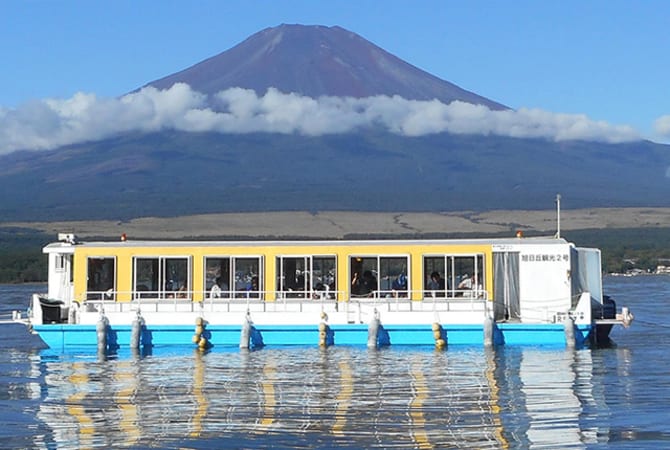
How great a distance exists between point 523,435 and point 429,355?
9.52m

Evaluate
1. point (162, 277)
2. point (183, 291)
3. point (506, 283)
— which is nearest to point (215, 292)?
point (183, 291)

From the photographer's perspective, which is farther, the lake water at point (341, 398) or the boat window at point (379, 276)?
the boat window at point (379, 276)

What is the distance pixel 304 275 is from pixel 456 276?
353cm

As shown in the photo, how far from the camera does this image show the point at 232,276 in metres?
29.4

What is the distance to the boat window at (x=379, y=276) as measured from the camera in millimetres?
28938

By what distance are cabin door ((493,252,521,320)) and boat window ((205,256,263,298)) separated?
551cm

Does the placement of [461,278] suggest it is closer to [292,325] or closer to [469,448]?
[292,325]

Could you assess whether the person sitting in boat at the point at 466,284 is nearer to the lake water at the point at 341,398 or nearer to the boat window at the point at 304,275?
the lake water at the point at 341,398

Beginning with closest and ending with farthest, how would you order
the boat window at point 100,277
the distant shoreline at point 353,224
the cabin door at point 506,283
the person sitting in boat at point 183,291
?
1. the cabin door at point 506,283
2. the person sitting in boat at point 183,291
3. the boat window at point 100,277
4. the distant shoreline at point 353,224

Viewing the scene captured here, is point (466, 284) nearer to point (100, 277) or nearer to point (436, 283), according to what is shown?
point (436, 283)

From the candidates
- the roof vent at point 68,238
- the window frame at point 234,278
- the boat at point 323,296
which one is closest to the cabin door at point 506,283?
the boat at point 323,296

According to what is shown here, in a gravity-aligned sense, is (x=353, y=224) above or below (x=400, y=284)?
above

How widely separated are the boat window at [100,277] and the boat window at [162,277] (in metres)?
0.57

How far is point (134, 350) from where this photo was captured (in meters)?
28.1
